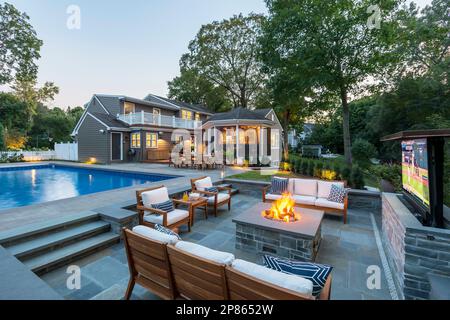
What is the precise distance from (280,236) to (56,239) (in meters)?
3.73

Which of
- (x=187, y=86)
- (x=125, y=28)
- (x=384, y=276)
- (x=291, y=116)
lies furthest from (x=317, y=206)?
(x=187, y=86)

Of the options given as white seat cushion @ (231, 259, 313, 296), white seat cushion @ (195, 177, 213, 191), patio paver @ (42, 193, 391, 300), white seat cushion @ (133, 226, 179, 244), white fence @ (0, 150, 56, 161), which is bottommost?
patio paver @ (42, 193, 391, 300)

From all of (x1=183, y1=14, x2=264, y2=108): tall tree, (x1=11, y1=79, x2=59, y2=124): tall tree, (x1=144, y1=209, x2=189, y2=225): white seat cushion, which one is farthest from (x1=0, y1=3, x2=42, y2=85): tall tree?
(x1=144, y1=209, x2=189, y2=225): white seat cushion

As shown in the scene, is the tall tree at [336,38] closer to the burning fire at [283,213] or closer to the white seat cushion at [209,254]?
the burning fire at [283,213]

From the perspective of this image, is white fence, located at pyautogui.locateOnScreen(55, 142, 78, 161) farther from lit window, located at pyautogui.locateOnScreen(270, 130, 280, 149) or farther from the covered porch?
lit window, located at pyautogui.locateOnScreen(270, 130, 280, 149)

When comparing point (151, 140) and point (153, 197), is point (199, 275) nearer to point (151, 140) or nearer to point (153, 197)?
point (153, 197)

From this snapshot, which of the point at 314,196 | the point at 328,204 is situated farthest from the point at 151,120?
the point at 328,204

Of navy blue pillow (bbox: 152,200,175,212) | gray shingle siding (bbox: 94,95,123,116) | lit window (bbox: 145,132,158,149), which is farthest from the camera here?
gray shingle siding (bbox: 94,95,123,116)

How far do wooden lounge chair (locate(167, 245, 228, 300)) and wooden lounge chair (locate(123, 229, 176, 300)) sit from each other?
0.08m

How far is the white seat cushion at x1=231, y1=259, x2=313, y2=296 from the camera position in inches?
57.4

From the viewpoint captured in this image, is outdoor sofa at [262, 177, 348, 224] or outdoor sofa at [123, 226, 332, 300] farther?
outdoor sofa at [262, 177, 348, 224]

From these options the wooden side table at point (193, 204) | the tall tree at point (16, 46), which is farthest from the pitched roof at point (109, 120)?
the wooden side table at point (193, 204)

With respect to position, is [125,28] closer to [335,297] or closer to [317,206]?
[317,206]

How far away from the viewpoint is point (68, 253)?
11.1ft
